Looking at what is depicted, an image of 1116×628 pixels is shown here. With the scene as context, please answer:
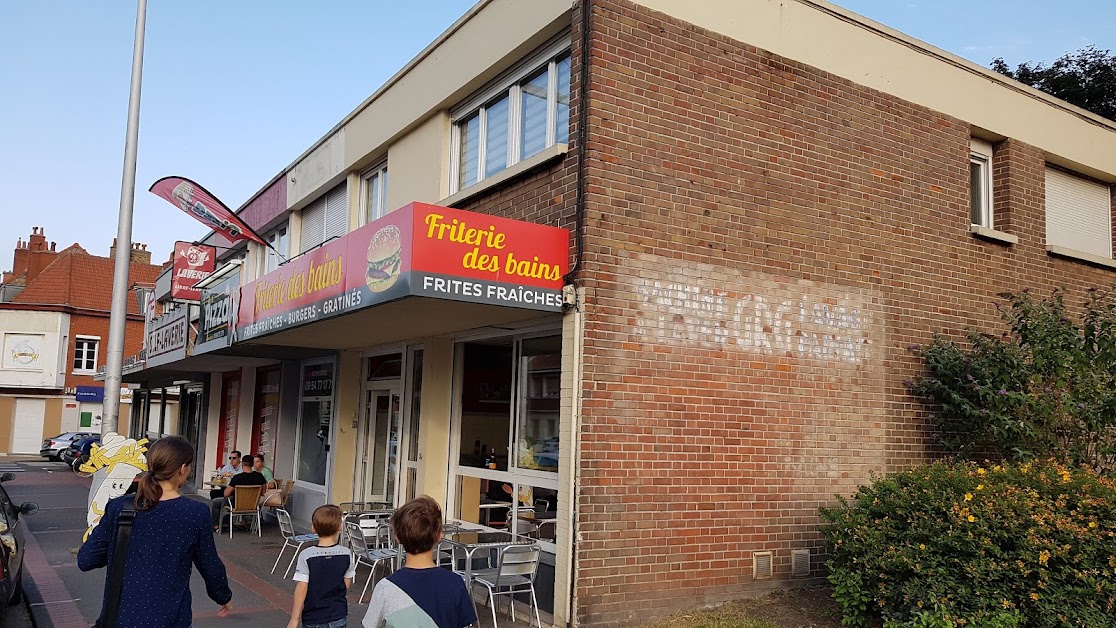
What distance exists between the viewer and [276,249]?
16641 mm

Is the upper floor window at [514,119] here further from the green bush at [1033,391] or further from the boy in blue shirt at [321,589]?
the boy in blue shirt at [321,589]

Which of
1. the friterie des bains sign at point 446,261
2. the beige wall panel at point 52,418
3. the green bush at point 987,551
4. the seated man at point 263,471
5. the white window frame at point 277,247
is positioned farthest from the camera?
the beige wall panel at point 52,418

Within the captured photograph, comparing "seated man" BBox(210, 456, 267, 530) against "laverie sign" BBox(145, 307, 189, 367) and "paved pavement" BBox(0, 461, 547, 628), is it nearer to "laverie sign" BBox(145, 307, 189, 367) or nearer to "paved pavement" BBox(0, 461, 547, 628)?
"paved pavement" BBox(0, 461, 547, 628)

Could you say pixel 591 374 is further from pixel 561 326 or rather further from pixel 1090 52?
pixel 1090 52

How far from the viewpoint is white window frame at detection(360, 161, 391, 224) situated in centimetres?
1251

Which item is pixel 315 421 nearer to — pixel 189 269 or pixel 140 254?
pixel 189 269

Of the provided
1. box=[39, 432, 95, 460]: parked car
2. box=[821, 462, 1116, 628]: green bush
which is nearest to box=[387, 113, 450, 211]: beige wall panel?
box=[821, 462, 1116, 628]: green bush

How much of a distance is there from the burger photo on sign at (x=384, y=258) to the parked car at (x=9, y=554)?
11.7ft

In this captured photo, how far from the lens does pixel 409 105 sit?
11.2m

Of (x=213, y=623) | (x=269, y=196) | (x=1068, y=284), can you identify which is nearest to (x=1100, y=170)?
(x=1068, y=284)

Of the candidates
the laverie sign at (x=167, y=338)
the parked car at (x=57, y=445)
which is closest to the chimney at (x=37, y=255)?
the parked car at (x=57, y=445)

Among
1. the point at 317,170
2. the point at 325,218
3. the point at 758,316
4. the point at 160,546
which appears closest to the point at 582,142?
the point at 758,316

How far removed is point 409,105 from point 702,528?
6.21 meters

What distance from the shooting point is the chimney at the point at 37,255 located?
155 ft
